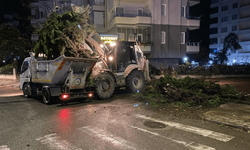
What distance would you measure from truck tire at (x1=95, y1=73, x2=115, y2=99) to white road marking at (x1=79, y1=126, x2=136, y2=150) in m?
3.94

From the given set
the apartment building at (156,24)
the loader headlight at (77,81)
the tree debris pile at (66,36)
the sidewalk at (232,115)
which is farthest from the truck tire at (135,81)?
the apartment building at (156,24)

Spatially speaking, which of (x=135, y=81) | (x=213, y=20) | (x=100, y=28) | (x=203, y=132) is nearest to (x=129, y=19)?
(x=100, y=28)

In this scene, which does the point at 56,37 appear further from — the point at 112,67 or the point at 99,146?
the point at 99,146

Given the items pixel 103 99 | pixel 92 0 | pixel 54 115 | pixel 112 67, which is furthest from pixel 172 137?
pixel 92 0

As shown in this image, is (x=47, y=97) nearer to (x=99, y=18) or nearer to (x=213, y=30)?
(x=99, y=18)

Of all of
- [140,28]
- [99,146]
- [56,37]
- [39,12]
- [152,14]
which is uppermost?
[39,12]

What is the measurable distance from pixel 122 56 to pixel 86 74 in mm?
2976

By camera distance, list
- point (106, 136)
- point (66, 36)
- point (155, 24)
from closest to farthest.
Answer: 1. point (106, 136)
2. point (66, 36)
3. point (155, 24)

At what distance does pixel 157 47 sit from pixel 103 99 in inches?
718

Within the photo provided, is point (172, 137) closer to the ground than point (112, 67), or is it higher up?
closer to the ground

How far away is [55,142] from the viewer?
4906 millimetres

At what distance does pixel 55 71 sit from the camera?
8.66m

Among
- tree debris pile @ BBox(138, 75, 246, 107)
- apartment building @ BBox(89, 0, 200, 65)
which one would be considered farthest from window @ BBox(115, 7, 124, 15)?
tree debris pile @ BBox(138, 75, 246, 107)

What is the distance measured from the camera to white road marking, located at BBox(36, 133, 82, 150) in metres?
4.61
